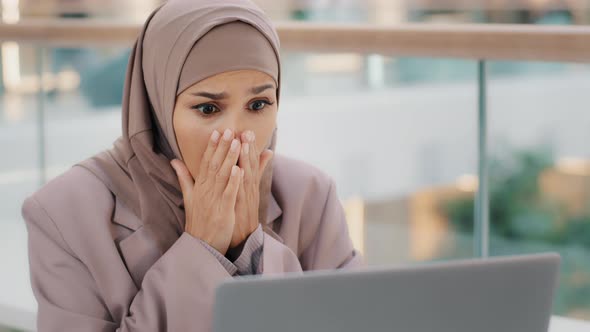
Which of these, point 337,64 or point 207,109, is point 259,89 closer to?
point 207,109

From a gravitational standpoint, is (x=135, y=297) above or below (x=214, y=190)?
below

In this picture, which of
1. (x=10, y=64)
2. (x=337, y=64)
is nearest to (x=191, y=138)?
(x=10, y=64)

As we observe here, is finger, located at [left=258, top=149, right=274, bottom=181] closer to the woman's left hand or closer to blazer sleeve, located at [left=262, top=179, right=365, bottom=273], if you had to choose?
the woman's left hand

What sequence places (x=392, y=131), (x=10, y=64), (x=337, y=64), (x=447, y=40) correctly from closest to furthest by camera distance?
1. (x=447, y=40)
2. (x=10, y=64)
3. (x=337, y=64)
4. (x=392, y=131)

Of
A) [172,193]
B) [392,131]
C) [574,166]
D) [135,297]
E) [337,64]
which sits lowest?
[574,166]

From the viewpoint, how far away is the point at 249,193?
1.31 metres

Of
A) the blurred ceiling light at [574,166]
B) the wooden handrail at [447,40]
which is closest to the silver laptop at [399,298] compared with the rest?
the wooden handrail at [447,40]

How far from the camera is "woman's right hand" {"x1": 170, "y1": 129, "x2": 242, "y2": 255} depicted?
1.25m

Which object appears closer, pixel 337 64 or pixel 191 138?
pixel 191 138

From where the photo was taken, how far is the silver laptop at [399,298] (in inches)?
38.6

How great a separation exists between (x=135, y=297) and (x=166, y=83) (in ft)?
0.92

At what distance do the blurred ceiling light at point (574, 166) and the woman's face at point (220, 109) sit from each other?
619 cm

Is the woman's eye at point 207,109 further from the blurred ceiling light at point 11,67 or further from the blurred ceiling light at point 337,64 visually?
the blurred ceiling light at point 337,64

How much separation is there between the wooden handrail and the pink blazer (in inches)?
24.2
